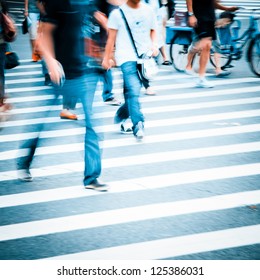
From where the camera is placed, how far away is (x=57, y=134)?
7.79 m

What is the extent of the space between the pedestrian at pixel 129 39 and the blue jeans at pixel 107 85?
1800mm

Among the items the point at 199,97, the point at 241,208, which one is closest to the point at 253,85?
the point at 199,97

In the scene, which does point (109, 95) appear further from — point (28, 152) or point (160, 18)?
point (28, 152)

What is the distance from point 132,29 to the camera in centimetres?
688

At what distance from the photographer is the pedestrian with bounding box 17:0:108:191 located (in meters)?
4.90

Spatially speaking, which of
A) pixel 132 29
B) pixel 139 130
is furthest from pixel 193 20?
pixel 139 130

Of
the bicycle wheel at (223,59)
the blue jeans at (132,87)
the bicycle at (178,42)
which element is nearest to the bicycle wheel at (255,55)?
the bicycle wheel at (223,59)

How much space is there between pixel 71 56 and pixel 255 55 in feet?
21.2

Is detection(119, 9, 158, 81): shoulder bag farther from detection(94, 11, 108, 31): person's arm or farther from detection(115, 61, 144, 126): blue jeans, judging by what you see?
detection(94, 11, 108, 31): person's arm

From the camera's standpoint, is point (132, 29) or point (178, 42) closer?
point (132, 29)

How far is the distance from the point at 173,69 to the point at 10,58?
4.65 m

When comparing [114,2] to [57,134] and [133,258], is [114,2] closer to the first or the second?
[57,134]

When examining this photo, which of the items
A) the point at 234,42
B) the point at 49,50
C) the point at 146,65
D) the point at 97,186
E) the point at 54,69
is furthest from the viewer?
the point at 234,42

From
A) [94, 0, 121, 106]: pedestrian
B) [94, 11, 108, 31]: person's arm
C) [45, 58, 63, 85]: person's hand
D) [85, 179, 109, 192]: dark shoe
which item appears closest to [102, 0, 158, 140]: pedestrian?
[94, 0, 121, 106]: pedestrian
